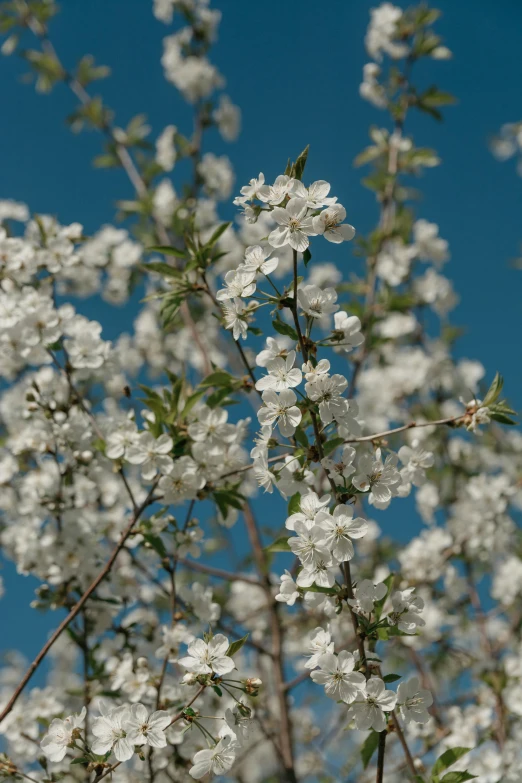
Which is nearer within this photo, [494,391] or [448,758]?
[448,758]

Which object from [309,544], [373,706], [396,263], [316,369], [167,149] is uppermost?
[167,149]

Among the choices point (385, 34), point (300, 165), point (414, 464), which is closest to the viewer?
point (300, 165)

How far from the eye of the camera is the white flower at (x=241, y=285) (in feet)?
5.87

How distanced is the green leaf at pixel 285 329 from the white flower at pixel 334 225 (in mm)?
264

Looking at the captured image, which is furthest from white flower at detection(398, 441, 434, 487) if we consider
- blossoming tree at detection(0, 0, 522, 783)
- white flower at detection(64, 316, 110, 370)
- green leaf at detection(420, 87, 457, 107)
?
green leaf at detection(420, 87, 457, 107)

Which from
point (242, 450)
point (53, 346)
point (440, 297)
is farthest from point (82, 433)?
point (440, 297)

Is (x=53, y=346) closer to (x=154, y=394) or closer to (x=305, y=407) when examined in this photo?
(x=154, y=394)

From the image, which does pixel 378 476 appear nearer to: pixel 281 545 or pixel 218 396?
pixel 281 545

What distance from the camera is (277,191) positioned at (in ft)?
5.72

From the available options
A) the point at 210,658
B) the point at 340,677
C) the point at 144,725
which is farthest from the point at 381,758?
the point at 144,725

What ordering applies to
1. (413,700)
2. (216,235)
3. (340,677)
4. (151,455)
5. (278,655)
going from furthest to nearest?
(278,655) < (216,235) < (151,455) < (413,700) < (340,677)

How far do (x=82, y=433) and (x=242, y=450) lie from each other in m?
0.79

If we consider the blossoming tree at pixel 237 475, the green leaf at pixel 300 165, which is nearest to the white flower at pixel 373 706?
the blossoming tree at pixel 237 475

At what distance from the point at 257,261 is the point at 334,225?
0.78ft
